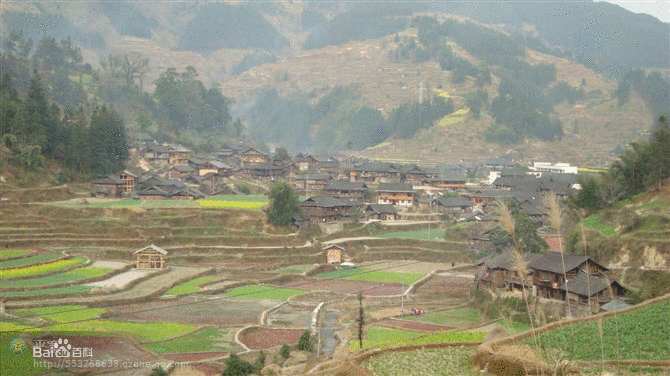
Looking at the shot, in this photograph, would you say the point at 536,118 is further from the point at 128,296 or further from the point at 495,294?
the point at 128,296

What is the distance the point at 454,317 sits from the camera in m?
32.5

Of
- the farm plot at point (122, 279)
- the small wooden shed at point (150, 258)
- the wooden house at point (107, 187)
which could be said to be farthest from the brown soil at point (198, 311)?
the wooden house at point (107, 187)

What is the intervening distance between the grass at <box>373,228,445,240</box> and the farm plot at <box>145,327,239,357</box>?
2406cm

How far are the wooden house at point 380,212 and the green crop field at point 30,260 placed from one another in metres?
23.6

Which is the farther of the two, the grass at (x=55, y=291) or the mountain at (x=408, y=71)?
the mountain at (x=408, y=71)

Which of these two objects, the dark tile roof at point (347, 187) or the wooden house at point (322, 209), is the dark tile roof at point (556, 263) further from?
the dark tile roof at point (347, 187)

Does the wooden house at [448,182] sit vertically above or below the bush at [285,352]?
above

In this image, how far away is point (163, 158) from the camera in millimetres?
69000

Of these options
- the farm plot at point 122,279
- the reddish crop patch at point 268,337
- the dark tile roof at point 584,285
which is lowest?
the reddish crop patch at point 268,337

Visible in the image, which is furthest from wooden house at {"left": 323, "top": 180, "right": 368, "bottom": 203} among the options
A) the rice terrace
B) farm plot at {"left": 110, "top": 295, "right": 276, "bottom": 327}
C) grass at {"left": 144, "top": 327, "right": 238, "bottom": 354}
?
grass at {"left": 144, "top": 327, "right": 238, "bottom": 354}

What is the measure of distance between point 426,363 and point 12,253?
94.6 feet

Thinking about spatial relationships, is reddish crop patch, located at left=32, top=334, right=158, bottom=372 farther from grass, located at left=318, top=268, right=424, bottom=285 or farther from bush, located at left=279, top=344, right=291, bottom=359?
grass, located at left=318, top=268, right=424, bottom=285

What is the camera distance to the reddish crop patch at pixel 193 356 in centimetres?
2440

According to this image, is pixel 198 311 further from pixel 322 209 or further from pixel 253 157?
pixel 253 157
